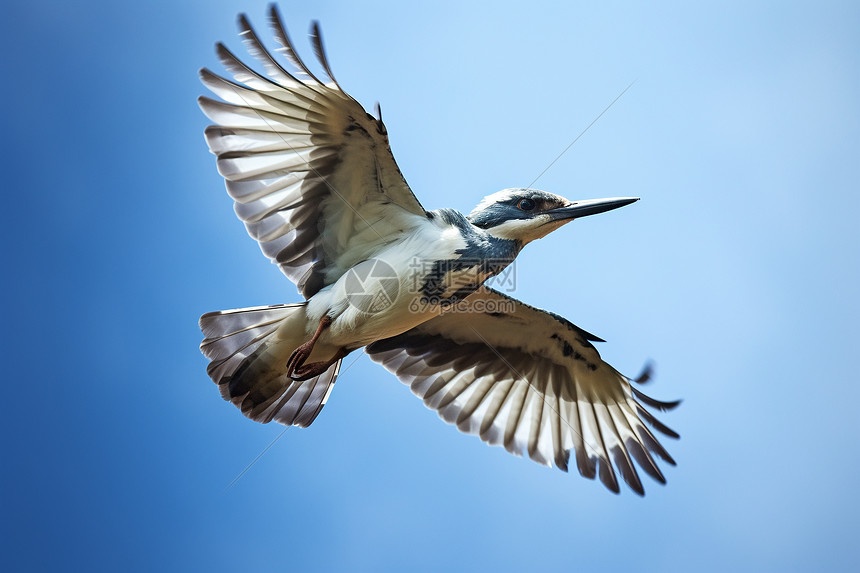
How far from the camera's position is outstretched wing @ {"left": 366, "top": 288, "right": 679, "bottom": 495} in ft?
17.7

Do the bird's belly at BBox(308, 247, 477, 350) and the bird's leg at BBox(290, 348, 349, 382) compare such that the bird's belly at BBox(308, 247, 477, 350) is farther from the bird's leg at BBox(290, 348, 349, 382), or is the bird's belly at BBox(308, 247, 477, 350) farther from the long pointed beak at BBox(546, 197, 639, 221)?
the long pointed beak at BBox(546, 197, 639, 221)

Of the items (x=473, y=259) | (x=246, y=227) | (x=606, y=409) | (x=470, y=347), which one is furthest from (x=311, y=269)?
(x=606, y=409)

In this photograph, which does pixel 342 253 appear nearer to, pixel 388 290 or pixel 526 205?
pixel 388 290

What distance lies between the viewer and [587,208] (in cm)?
468

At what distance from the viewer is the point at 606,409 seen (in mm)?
5590

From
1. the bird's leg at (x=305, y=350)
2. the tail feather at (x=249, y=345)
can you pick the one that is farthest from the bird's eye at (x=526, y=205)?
the tail feather at (x=249, y=345)

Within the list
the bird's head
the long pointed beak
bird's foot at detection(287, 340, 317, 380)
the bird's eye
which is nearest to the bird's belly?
bird's foot at detection(287, 340, 317, 380)

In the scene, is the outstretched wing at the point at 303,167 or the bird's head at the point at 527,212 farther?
the bird's head at the point at 527,212

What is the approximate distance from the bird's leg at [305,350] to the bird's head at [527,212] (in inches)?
40.1

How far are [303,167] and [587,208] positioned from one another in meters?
1.67

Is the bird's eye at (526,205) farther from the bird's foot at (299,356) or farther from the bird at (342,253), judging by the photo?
the bird's foot at (299,356)

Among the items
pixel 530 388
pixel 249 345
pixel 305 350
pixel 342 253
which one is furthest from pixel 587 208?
pixel 249 345

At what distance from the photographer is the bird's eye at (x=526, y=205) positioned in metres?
4.61

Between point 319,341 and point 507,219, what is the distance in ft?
4.21
